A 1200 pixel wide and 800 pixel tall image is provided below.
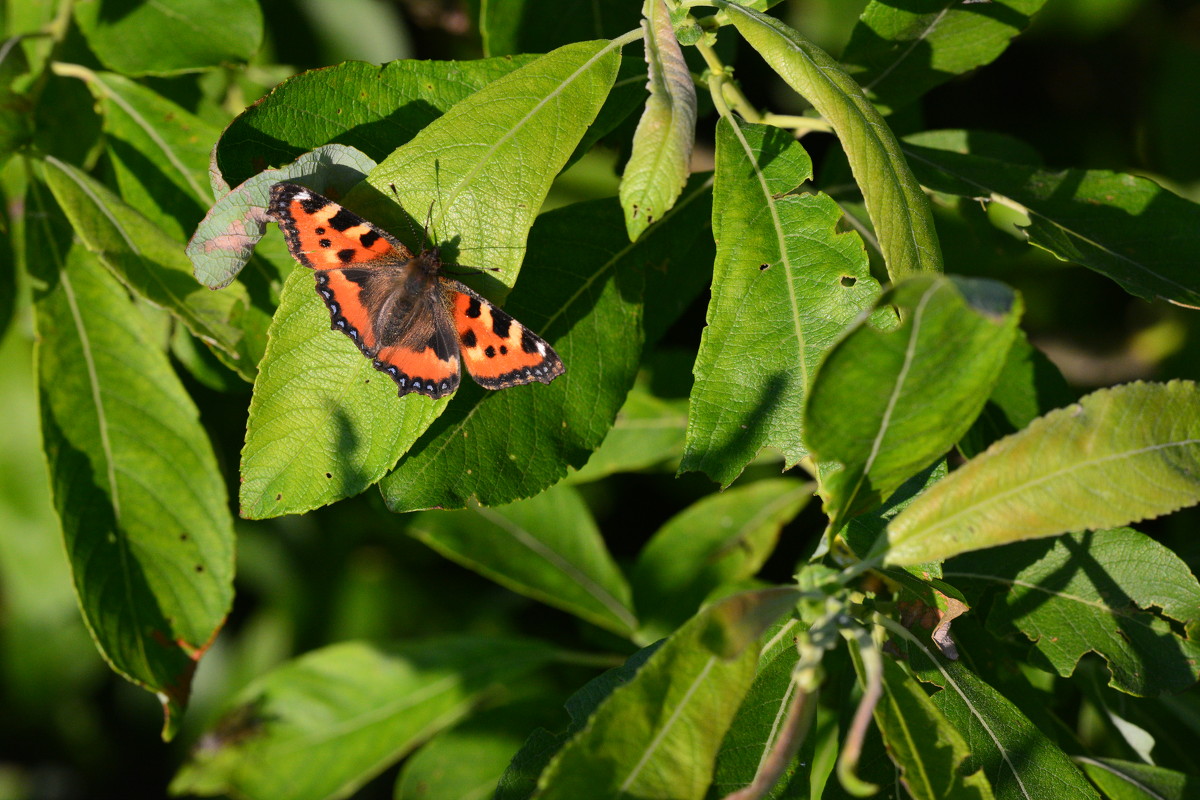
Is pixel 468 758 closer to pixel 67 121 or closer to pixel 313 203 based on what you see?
pixel 313 203

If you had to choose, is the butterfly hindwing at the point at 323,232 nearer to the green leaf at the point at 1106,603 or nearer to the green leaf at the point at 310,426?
the green leaf at the point at 310,426

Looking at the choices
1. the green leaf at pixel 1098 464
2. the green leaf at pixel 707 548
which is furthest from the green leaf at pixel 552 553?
the green leaf at pixel 1098 464

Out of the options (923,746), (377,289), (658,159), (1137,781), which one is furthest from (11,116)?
(1137,781)

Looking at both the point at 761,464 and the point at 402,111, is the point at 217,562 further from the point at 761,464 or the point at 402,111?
the point at 761,464

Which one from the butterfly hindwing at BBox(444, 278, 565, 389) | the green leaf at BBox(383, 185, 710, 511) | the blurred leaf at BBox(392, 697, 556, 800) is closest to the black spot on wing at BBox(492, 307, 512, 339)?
the butterfly hindwing at BBox(444, 278, 565, 389)

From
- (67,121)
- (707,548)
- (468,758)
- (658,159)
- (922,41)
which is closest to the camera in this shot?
(658,159)

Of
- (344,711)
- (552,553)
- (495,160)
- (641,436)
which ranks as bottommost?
(344,711)

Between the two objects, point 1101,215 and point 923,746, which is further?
point 1101,215
